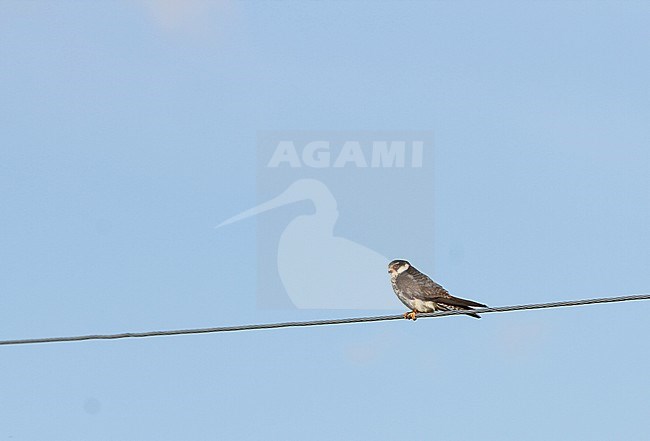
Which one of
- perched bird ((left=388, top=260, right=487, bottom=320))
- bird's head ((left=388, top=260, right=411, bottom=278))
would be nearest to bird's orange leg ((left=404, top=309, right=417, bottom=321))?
perched bird ((left=388, top=260, right=487, bottom=320))

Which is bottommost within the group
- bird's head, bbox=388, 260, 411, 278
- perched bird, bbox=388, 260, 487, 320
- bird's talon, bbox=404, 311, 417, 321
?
bird's talon, bbox=404, 311, 417, 321

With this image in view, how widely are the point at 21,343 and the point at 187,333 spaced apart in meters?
2.33

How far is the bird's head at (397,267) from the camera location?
62.5 ft

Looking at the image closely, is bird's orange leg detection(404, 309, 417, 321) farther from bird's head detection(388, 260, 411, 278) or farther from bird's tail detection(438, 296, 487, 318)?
bird's head detection(388, 260, 411, 278)

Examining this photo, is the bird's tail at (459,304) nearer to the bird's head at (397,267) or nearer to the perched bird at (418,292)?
the perched bird at (418,292)

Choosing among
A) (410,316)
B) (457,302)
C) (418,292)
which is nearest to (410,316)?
(410,316)

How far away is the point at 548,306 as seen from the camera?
12945 millimetres

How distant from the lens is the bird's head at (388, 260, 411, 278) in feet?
62.5

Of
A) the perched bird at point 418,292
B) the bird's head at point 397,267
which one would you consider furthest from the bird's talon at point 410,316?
the bird's head at point 397,267

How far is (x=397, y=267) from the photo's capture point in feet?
63.1

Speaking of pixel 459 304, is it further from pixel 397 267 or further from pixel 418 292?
pixel 397 267

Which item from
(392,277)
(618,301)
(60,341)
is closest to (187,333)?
(60,341)

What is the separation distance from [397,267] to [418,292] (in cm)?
143

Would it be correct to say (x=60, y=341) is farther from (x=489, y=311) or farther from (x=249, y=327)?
(x=489, y=311)
